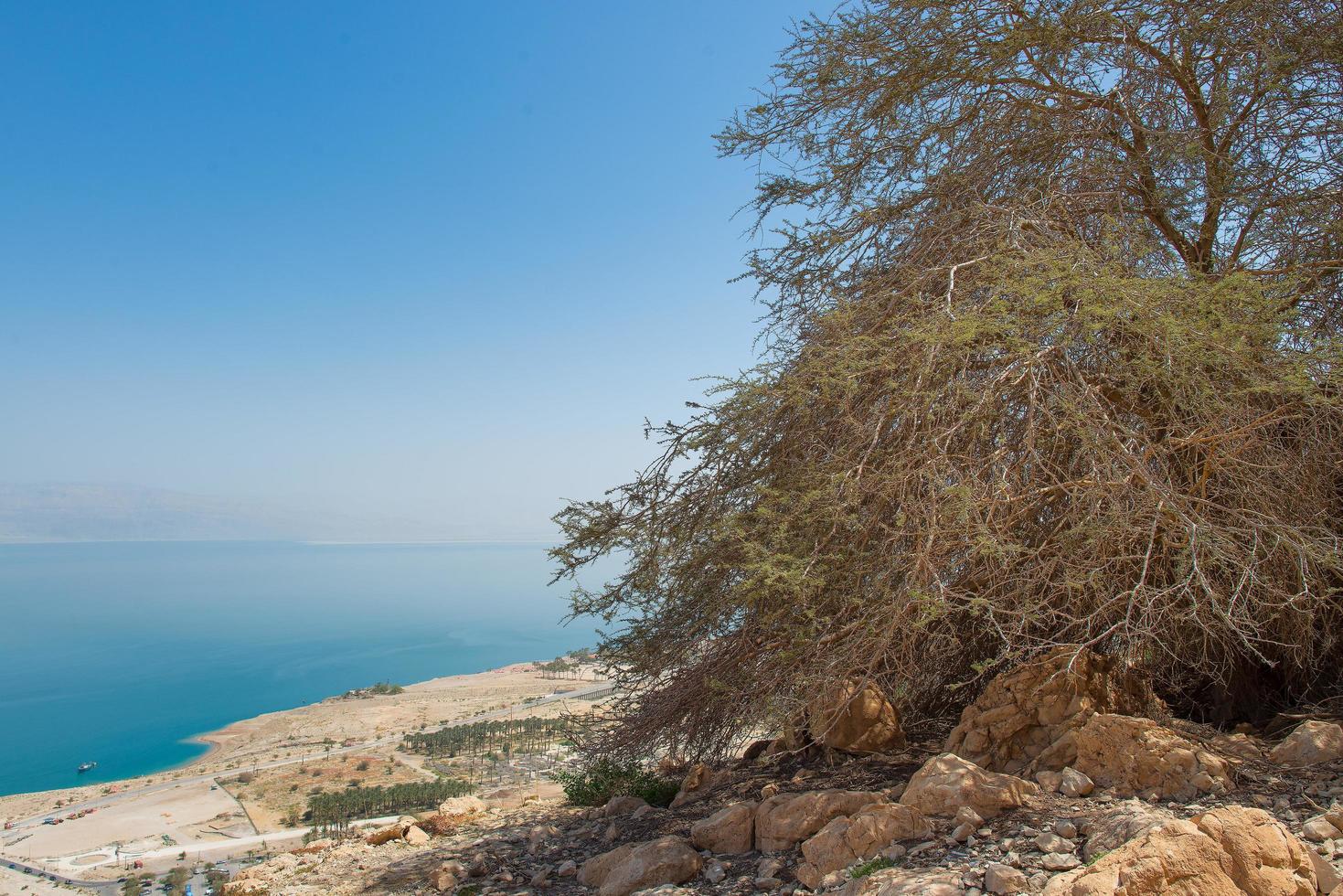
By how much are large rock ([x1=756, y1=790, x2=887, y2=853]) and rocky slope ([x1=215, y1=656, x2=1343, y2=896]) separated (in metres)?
0.01

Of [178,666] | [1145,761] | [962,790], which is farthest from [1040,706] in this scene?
[178,666]

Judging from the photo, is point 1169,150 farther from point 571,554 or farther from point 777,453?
point 571,554

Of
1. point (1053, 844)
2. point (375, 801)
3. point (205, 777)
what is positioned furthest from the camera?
point (205, 777)

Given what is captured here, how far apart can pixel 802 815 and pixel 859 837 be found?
727 millimetres

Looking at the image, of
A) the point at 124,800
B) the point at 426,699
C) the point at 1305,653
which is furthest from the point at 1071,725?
the point at 426,699

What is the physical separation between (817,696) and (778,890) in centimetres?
108

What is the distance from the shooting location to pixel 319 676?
4373 inches

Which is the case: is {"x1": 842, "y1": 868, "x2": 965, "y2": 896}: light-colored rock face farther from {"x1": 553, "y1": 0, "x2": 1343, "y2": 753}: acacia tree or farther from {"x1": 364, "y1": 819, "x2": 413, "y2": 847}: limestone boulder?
{"x1": 364, "y1": 819, "x2": 413, "y2": 847}: limestone boulder

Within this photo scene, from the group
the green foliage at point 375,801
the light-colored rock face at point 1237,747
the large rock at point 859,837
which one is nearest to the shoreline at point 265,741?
the green foliage at point 375,801

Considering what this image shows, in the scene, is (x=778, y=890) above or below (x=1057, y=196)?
below

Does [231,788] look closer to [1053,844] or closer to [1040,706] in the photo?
[1040,706]

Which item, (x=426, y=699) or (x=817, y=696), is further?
(x=426, y=699)

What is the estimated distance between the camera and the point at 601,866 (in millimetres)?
5734

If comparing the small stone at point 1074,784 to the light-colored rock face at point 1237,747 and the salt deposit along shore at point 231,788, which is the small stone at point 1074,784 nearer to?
the light-colored rock face at point 1237,747
